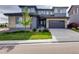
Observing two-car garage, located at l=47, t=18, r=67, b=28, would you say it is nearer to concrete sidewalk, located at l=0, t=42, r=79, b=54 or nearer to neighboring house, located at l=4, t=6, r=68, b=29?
neighboring house, located at l=4, t=6, r=68, b=29

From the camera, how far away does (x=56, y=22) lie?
42.9 metres

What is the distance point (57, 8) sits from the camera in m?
50.2

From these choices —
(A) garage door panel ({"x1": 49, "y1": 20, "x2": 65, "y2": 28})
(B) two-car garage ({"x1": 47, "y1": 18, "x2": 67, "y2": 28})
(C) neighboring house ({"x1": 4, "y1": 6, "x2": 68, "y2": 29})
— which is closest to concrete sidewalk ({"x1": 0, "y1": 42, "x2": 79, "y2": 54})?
(C) neighboring house ({"x1": 4, "y1": 6, "x2": 68, "y2": 29})

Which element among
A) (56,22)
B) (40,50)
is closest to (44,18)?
(56,22)

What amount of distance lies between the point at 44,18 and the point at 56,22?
323 cm

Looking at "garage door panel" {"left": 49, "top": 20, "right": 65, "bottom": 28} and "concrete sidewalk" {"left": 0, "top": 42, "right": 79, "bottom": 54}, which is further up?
"garage door panel" {"left": 49, "top": 20, "right": 65, "bottom": 28}

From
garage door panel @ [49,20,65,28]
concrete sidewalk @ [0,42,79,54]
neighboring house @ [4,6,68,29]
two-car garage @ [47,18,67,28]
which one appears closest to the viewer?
concrete sidewalk @ [0,42,79,54]

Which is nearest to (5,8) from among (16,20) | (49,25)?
(16,20)

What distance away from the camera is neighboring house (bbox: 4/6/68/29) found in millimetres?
35750

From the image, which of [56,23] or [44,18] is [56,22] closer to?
[56,23]

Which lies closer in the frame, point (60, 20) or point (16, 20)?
point (16, 20)

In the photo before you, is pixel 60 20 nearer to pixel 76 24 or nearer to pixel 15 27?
pixel 76 24

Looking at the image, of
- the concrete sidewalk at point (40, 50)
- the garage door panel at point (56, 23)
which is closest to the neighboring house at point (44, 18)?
the garage door panel at point (56, 23)

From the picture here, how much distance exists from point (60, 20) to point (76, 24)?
4.63m
